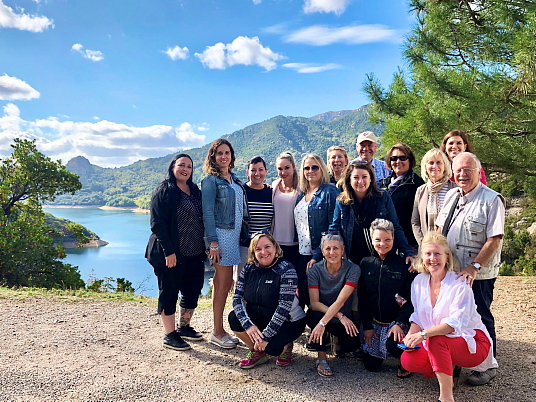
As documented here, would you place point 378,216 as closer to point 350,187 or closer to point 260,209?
point 350,187

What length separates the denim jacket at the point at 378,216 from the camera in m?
3.25

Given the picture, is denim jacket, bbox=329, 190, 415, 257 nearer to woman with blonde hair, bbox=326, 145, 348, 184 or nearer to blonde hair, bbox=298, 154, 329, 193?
blonde hair, bbox=298, 154, 329, 193

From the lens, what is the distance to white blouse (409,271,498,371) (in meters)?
2.61

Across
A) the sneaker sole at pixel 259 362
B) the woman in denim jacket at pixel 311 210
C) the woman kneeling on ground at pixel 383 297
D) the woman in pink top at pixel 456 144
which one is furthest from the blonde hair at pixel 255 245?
the woman in pink top at pixel 456 144

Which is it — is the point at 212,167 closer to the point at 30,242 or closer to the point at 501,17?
the point at 501,17

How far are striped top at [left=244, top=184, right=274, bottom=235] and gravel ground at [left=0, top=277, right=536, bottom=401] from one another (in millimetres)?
1270

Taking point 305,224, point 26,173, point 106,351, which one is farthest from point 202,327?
point 26,173

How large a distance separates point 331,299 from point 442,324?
0.94 m

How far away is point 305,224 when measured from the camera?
3.54 metres

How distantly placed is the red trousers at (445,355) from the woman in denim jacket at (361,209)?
2.72ft

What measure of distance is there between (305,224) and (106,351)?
2444 mm

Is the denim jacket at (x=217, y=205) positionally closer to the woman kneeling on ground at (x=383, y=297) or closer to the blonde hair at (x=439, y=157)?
the woman kneeling on ground at (x=383, y=297)

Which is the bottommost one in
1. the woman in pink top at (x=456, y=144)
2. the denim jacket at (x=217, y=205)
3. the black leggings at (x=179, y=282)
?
the black leggings at (x=179, y=282)

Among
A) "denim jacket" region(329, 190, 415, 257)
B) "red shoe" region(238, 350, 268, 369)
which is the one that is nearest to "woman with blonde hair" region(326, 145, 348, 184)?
"denim jacket" region(329, 190, 415, 257)
